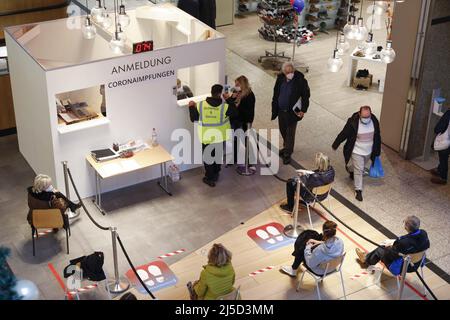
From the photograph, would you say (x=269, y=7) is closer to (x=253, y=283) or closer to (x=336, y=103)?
(x=336, y=103)

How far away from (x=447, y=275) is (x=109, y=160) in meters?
4.25

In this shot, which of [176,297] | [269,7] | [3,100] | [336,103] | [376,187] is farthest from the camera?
[269,7]

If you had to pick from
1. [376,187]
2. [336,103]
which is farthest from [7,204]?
[336,103]

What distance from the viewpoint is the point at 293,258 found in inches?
325

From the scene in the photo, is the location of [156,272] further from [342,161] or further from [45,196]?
[342,161]

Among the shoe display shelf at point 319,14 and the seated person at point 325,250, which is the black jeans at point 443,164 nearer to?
the seated person at point 325,250

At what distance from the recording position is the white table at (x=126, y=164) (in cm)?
889

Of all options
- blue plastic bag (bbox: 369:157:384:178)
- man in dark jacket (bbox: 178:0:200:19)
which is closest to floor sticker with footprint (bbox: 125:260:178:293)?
blue plastic bag (bbox: 369:157:384:178)

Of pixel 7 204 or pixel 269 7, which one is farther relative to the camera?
pixel 269 7

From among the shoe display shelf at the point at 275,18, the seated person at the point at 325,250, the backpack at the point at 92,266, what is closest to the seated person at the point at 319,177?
the seated person at the point at 325,250

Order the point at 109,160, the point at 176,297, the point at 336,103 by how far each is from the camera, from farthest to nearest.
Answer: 1. the point at 336,103
2. the point at 109,160
3. the point at 176,297

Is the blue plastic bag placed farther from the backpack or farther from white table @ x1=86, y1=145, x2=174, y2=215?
the backpack

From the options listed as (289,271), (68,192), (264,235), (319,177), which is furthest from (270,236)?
(68,192)

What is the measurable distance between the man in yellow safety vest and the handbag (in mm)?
2717
